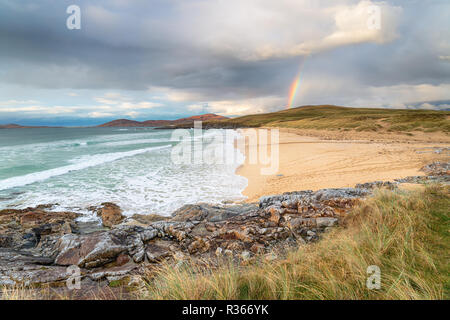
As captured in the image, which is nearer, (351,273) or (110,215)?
(351,273)

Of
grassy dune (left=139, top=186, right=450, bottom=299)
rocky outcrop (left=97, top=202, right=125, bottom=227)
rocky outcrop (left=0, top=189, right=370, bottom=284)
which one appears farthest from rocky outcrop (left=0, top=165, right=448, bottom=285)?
grassy dune (left=139, top=186, right=450, bottom=299)

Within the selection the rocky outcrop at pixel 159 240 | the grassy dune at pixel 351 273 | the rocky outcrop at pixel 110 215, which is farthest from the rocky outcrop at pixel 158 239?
the grassy dune at pixel 351 273

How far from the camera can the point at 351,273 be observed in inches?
100

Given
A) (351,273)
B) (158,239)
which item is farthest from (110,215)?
(351,273)

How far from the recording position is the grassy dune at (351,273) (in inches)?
89.0

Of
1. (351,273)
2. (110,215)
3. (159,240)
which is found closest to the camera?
(351,273)

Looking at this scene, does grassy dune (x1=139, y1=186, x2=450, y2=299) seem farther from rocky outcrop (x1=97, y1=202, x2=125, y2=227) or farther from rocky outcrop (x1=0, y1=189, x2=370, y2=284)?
rocky outcrop (x1=97, y1=202, x2=125, y2=227)

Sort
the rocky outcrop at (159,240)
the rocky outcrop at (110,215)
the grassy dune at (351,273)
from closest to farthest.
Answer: the grassy dune at (351,273) < the rocky outcrop at (159,240) < the rocky outcrop at (110,215)

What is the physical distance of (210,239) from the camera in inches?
183

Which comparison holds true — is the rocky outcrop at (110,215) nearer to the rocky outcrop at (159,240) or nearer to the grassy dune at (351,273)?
the rocky outcrop at (159,240)

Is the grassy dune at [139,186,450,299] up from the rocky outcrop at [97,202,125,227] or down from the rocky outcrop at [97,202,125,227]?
up

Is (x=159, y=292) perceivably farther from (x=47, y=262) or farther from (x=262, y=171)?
(x=262, y=171)

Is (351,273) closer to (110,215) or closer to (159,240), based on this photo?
(159,240)

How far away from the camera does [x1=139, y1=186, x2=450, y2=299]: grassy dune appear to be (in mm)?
2260
